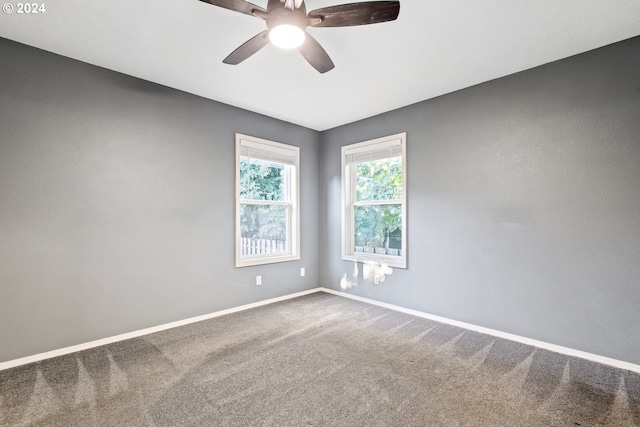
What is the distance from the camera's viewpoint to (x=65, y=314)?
2.49 m

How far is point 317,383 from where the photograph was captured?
2.06m

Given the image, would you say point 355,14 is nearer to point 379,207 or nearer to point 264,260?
point 379,207

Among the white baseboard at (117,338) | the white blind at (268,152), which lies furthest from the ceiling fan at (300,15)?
the white baseboard at (117,338)

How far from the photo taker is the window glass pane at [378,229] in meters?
3.75

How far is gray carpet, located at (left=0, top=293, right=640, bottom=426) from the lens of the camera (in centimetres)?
171

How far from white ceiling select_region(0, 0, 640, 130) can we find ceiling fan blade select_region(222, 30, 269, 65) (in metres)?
0.25

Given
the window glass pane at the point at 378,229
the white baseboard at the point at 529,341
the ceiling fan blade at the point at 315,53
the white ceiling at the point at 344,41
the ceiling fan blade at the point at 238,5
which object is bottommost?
the white baseboard at the point at 529,341

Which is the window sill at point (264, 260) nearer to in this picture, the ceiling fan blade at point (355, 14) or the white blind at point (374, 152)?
the white blind at point (374, 152)

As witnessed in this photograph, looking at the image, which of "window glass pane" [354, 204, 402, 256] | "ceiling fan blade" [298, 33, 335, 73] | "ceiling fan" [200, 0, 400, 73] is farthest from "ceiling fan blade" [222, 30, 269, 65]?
"window glass pane" [354, 204, 402, 256]

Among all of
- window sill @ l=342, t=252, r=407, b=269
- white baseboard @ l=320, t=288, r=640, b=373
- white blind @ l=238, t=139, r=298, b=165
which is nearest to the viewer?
white baseboard @ l=320, t=288, r=640, b=373

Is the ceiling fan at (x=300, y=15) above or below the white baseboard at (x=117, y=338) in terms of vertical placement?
above

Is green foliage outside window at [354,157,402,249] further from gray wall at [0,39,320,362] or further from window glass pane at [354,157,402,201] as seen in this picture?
gray wall at [0,39,320,362]

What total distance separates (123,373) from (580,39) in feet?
13.9

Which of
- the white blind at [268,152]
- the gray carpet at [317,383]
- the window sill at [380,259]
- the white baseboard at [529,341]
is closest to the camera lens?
the gray carpet at [317,383]
